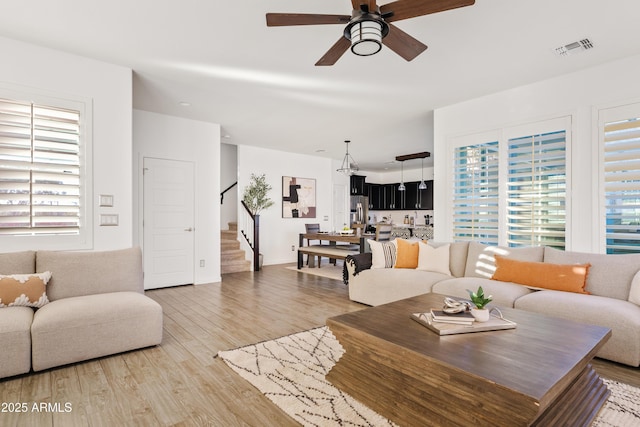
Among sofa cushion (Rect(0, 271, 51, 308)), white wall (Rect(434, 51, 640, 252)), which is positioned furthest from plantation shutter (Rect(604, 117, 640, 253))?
sofa cushion (Rect(0, 271, 51, 308))

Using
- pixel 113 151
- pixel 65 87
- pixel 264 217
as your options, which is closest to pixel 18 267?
pixel 113 151

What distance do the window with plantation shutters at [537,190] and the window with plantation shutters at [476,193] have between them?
0.63ft

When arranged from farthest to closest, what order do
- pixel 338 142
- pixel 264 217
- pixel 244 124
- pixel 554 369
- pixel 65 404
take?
pixel 264 217, pixel 338 142, pixel 244 124, pixel 65 404, pixel 554 369

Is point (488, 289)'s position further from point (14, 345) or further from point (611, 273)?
point (14, 345)

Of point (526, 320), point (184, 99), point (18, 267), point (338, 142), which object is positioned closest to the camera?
point (526, 320)

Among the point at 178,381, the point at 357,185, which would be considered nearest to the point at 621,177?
the point at 178,381

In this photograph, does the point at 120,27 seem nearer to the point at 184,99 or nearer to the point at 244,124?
the point at 184,99

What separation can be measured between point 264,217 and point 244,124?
2638 millimetres

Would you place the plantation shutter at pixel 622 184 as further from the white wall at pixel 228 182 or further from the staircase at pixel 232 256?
the white wall at pixel 228 182

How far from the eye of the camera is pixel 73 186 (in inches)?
130

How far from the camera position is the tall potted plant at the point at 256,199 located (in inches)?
279

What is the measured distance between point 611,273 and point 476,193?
1.81 metres

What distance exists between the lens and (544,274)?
329 centimetres

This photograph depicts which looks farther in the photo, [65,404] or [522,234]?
[522,234]
